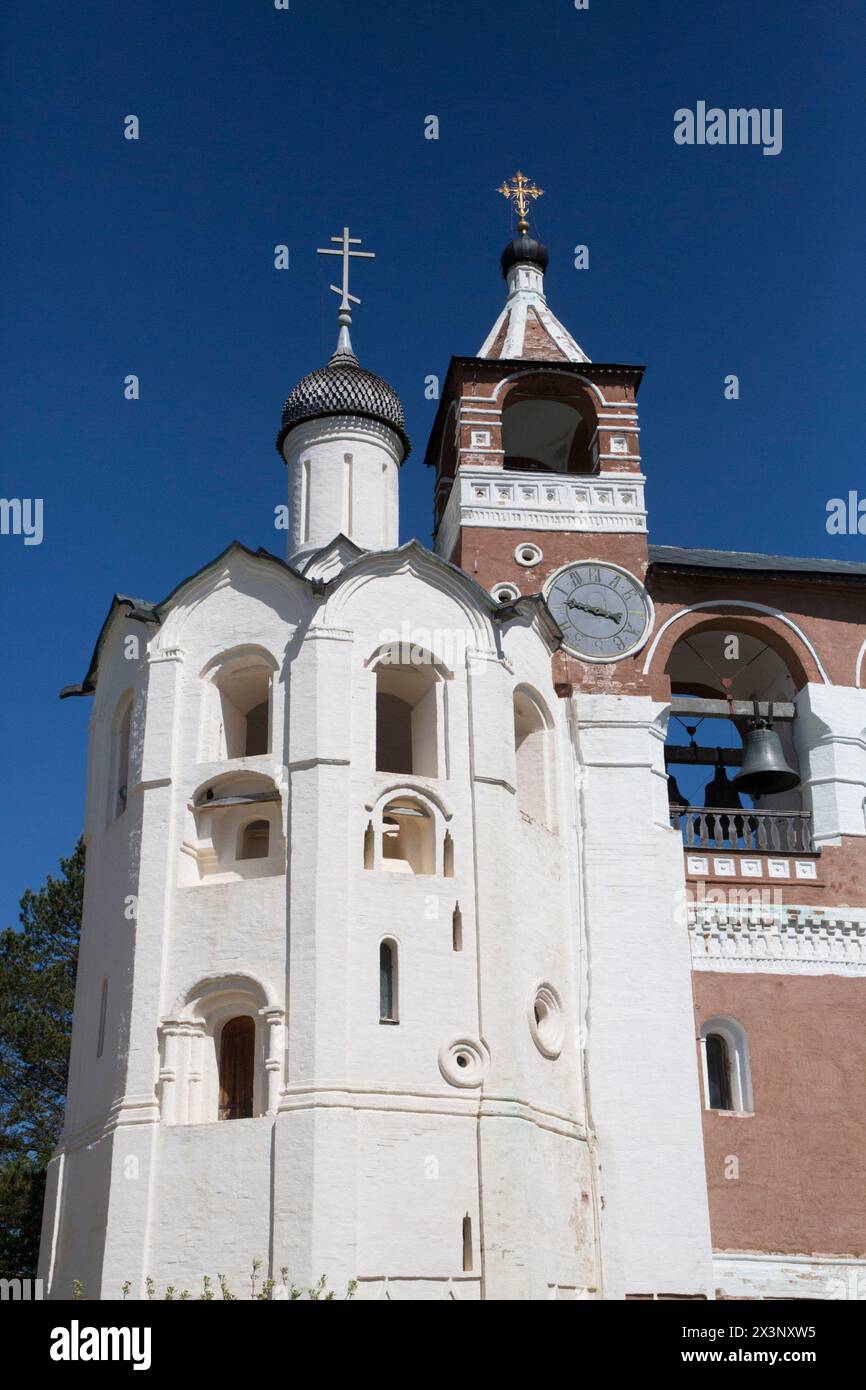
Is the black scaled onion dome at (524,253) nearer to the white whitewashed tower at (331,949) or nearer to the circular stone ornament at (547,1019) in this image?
the white whitewashed tower at (331,949)

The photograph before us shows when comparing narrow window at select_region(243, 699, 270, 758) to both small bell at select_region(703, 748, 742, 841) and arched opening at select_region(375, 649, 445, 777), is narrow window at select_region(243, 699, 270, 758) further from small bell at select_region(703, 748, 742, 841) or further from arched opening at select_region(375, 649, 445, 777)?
small bell at select_region(703, 748, 742, 841)

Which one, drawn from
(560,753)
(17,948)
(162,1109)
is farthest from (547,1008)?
(17,948)

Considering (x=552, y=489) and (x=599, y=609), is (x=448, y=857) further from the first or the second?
(x=552, y=489)

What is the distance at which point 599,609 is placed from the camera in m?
21.6

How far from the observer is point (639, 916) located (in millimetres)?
19766

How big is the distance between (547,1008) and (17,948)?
41.0 ft

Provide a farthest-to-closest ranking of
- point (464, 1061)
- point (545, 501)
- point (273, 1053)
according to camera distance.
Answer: point (545, 501), point (464, 1061), point (273, 1053)

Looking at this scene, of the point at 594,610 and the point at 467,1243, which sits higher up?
the point at 594,610

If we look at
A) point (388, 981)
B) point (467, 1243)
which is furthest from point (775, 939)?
point (467, 1243)

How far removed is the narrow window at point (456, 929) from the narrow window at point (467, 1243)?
2883 mm

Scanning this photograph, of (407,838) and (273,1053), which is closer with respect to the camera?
(273,1053)

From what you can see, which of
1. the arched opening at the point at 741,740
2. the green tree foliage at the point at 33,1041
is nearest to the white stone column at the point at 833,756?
the arched opening at the point at 741,740

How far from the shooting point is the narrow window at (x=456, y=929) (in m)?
17.5

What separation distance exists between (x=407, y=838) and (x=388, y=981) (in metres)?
2.00
